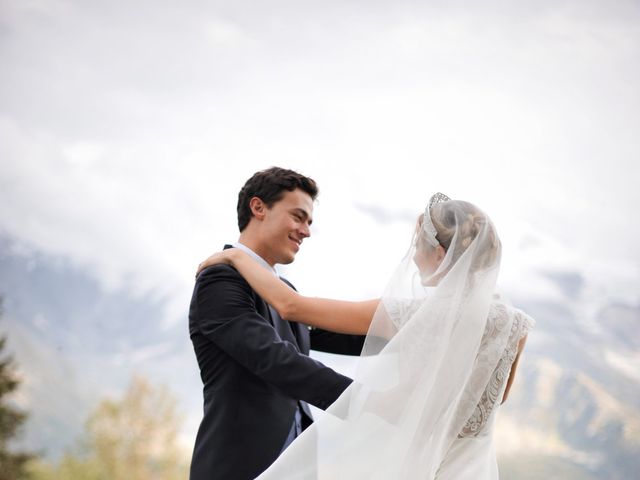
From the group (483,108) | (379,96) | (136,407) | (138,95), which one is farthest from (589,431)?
(138,95)

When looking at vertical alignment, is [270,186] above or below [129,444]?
below

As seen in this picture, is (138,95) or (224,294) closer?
(224,294)

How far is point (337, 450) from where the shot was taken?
250cm

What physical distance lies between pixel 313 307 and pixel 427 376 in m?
0.48

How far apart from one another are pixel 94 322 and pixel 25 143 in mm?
22903

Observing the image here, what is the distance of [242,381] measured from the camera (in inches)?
113

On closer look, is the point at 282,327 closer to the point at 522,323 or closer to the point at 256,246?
the point at 256,246

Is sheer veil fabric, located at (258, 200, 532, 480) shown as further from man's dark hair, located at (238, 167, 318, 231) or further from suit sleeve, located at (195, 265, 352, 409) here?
man's dark hair, located at (238, 167, 318, 231)

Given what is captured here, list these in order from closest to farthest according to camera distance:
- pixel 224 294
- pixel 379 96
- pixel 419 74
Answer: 1. pixel 224 294
2. pixel 419 74
3. pixel 379 96

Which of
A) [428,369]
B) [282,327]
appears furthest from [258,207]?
[428,369]

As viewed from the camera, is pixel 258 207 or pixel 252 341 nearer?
pixel 252 341

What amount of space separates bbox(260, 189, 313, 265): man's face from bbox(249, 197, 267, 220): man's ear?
2 cm

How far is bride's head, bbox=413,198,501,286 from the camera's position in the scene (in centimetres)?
266

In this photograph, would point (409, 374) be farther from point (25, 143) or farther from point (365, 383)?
point (25, 143)
